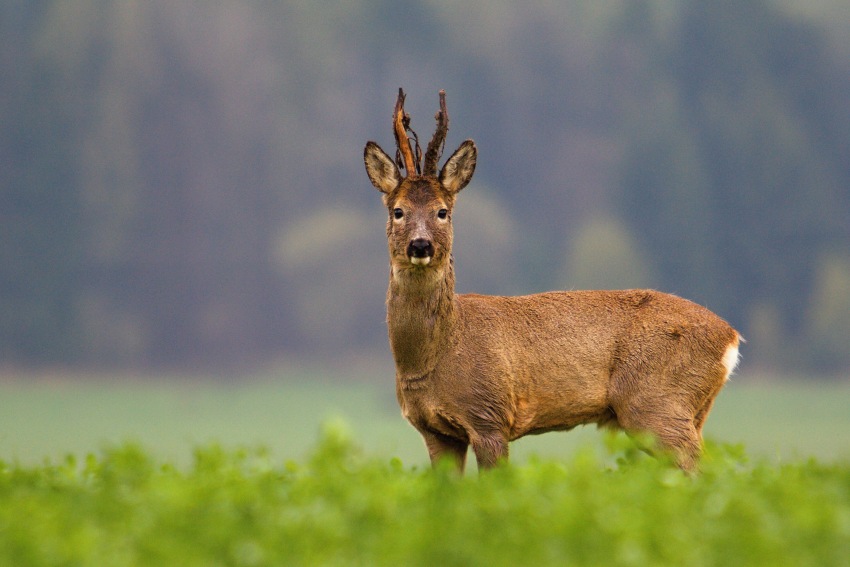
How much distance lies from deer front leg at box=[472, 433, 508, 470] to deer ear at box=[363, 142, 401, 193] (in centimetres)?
204

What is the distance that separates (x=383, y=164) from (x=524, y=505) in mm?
3856

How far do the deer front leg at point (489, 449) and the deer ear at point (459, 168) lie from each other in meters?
1.91

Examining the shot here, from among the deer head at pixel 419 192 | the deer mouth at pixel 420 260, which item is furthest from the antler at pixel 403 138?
the deer mouth at pixel 420 260

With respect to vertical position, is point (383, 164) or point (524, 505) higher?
point (383, 164)

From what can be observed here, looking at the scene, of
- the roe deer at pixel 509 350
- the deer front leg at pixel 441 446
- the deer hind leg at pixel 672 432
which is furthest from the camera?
the deer hind leg at pixel 672 432

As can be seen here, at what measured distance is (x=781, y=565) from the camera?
15.0 ft

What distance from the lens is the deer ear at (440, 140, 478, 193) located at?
8430mm

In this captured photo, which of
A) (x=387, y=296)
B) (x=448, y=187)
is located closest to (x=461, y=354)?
(x=387, y=296)

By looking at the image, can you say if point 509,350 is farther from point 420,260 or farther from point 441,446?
point 420,260

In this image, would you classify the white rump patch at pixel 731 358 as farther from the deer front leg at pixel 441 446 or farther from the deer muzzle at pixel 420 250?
the deer muzzle at pixel 420 250

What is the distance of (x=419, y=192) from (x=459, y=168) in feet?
1.38

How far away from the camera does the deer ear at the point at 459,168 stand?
8.43 metres

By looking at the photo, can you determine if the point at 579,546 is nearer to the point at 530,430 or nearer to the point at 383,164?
the point at 530,430

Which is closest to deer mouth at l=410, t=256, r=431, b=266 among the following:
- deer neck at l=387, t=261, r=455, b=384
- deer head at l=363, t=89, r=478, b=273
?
deer head at l=363, t=89, r=478, b=273
